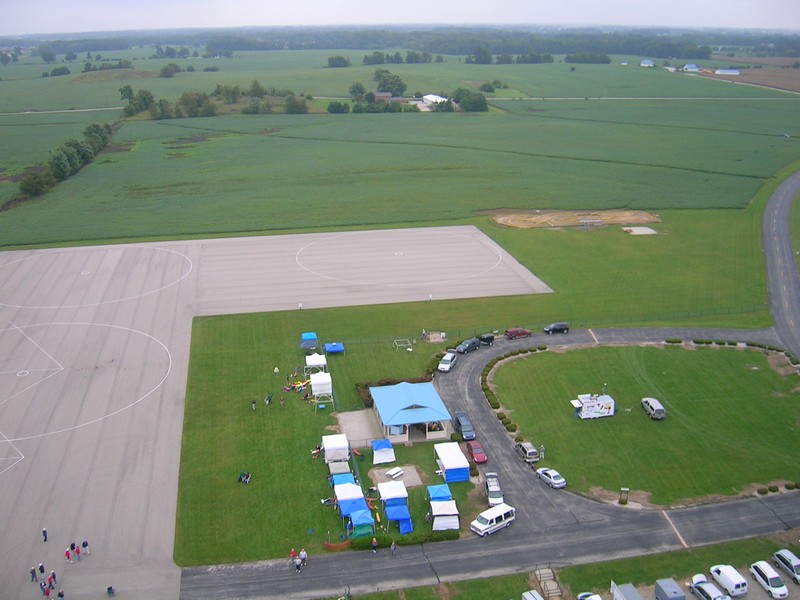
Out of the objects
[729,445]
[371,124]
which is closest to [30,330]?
[729,445]

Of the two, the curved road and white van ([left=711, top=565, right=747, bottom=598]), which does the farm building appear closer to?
the curved road

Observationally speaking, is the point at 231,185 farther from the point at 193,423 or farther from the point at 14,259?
the point at 193,423

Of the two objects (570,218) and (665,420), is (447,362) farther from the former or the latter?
(570,218)

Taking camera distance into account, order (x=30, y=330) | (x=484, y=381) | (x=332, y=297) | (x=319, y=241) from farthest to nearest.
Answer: (x=319, y=241)
(x=332, y=297)
(x=30, y=330)
(x=484, y=381)

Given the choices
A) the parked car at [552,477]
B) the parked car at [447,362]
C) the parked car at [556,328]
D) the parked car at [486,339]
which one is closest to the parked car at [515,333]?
the parked car at [486,339]

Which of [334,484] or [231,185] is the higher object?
[334,484]

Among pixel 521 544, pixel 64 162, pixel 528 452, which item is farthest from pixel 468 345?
pixel 64 162

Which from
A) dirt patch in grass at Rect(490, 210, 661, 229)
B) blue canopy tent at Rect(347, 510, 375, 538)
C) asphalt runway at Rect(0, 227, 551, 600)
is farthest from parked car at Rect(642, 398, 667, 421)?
dirt patch in grass at Rect(490, 210, 661, 229)

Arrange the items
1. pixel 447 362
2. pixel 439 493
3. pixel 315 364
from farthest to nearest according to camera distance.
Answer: pixel 447 362 → pixel 315 364 → pixel 439 493
